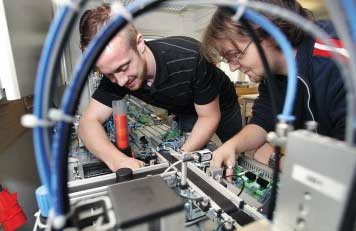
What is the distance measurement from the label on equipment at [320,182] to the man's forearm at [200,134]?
0.83m

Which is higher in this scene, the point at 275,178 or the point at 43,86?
the point at 43,86

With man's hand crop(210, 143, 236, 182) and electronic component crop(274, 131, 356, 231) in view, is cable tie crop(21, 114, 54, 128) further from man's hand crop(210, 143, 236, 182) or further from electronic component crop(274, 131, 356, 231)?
man's hand crop(210, 143, 236, 182)

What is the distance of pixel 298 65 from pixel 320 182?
1.92ft

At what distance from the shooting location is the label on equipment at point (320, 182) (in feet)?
0.84

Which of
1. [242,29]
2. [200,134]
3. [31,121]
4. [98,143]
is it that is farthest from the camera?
[200,134]

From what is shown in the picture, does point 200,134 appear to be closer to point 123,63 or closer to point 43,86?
point 123,63

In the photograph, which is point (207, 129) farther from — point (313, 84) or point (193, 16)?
point (193, 16)

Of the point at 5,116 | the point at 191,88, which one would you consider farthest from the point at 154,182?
the point at 5,116

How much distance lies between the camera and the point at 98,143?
1098 mm

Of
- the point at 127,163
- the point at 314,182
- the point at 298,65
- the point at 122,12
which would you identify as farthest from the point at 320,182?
the point at 127,163

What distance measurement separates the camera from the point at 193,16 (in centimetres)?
423

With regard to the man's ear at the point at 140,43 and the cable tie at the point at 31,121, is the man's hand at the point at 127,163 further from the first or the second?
the cable tie at the point at 31,121

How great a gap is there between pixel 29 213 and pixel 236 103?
1614 millimetres

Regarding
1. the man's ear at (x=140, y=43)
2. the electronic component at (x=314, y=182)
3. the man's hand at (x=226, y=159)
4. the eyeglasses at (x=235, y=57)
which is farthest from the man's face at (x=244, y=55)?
the electronic component at (x=314, y=182)
